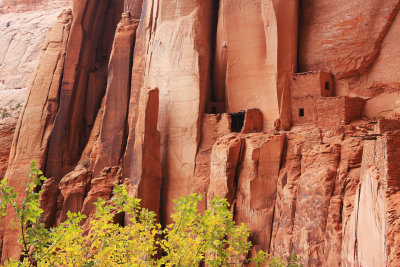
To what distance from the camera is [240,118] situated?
20031 mm

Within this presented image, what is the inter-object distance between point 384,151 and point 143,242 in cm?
553

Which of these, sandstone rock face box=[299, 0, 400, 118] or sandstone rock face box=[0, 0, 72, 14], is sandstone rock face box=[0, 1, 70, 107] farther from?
sandstone rock face box=[299, 0, 400, 118]

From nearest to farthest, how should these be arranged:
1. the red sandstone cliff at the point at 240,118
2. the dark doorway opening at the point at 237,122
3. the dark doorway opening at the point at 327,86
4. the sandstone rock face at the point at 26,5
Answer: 1. the red sandstone cliff at the point at 240,118
2. the dark doorway opening at the point at 327,86
3. the dark doorway opening at the point at 237,122
4. the sandstone rock face at the point at 26,5

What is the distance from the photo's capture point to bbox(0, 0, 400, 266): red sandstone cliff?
12.9 metres

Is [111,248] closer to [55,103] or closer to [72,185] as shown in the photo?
[72,185]

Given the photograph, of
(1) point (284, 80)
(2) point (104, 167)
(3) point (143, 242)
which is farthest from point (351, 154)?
(2) point (104, 167)

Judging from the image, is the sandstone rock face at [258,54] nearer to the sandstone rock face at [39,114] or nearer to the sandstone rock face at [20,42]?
the sandstone rock face at [39,114]

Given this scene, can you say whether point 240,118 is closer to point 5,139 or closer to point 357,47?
point 357,47

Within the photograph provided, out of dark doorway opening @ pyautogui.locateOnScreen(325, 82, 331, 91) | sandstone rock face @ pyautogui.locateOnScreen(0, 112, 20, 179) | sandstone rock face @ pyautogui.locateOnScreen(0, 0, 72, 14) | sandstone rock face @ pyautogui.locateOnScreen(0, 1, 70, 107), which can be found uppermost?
sandstone rock face @ pyautogui.locateOnScreen(0, 0, 72, 14)

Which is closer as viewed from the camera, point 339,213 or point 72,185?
point 339,213

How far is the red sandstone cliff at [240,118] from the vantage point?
12853mm

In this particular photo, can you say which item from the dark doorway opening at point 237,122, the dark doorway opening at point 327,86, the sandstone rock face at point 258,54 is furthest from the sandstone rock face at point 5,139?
the dark doorway opening at point 327,86

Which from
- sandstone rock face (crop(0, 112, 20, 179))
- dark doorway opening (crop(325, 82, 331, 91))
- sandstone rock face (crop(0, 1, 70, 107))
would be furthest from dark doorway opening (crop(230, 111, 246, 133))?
sandstone rock face (crop(0, 1, 70, 107))

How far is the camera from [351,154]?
44.1 feet
